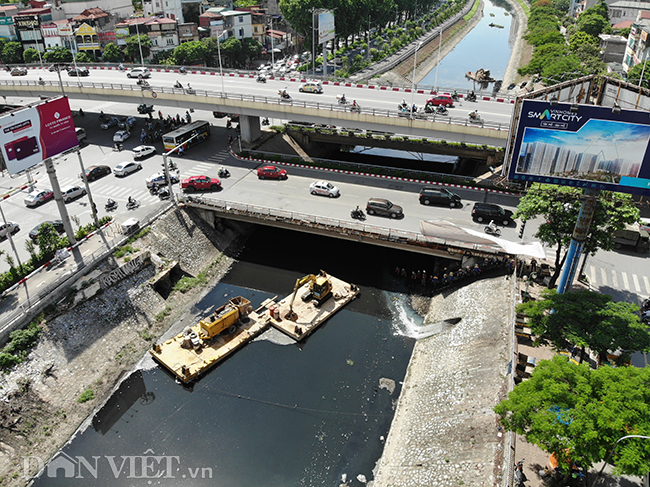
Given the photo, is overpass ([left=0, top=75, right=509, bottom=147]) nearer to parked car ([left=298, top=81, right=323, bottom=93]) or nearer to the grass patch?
parked car ([left=298, top=81, right=323, bottom=93])

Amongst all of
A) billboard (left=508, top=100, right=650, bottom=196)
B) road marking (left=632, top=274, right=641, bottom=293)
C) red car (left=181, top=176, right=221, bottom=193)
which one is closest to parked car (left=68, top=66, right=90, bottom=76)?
red car (left=181, top=176, right=221, bottom=193)

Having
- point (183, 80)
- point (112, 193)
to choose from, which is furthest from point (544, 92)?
point (183, 80)

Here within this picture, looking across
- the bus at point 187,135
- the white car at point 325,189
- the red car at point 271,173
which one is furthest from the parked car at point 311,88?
the white car at point 325,189

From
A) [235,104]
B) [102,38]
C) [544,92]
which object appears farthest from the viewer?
A: [102,38]

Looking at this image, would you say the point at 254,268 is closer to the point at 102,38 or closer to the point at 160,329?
the point at 160,329

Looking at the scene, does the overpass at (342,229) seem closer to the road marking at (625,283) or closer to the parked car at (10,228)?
the road marking at (625,283)

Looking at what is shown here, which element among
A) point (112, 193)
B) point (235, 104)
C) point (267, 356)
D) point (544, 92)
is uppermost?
point (544, 92)
